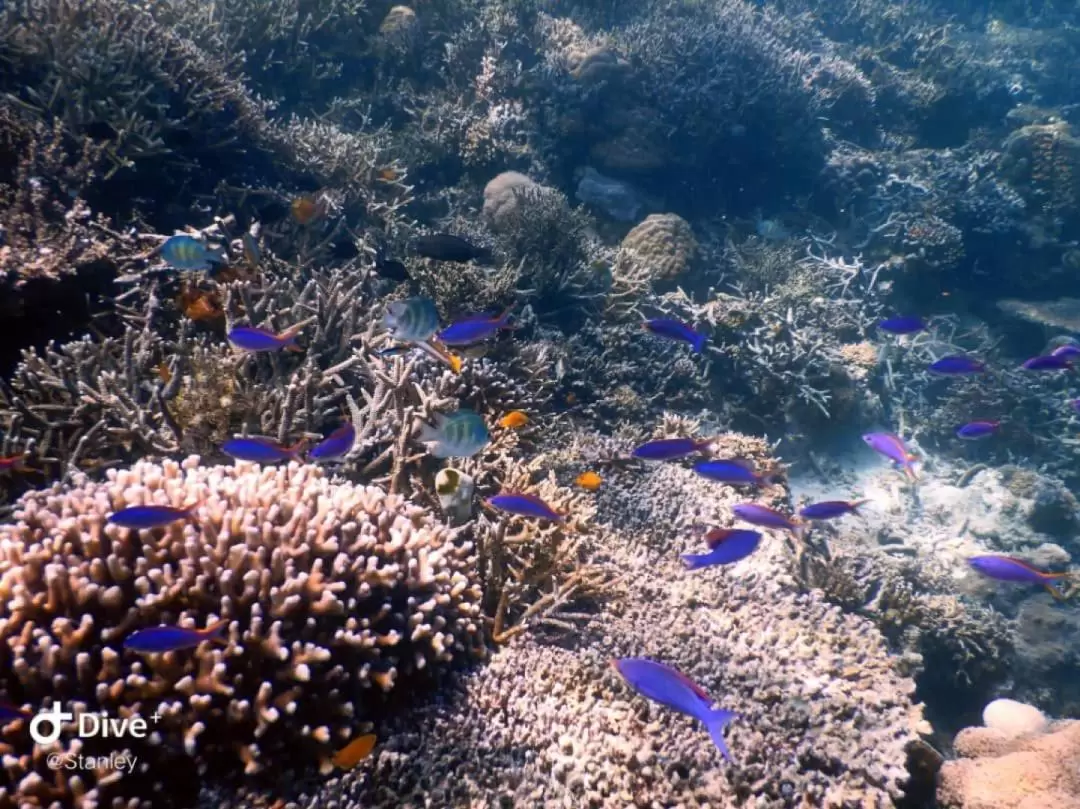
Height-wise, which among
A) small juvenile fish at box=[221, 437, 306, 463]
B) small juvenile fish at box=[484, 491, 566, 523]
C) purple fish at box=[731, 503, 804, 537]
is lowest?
purple fish at box=[731, 503, 804, 537]

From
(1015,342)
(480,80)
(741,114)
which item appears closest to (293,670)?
(480,80)

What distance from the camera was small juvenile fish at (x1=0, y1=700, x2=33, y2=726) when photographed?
1.93m

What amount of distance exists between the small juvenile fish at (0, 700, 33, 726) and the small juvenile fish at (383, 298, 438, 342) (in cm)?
219

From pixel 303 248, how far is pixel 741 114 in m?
7.30

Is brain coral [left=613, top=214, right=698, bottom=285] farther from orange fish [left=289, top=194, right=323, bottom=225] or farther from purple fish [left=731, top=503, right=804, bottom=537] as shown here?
purple fish [left=731, top=503, right=804, bottom=537]

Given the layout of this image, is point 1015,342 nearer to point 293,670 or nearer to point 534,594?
point 534,594

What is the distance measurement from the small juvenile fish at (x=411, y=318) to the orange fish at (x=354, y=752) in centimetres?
203

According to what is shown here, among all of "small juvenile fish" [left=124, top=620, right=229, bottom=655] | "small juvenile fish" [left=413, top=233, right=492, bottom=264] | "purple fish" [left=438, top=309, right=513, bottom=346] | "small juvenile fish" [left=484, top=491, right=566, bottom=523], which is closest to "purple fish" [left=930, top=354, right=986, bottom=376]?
"small juvenile fish" [left=413, top=233, right=492, bottom=264]

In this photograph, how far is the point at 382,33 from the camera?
9422 millimetres

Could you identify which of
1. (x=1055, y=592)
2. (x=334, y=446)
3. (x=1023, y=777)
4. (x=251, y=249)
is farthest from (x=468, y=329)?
(x=1055, y=592)

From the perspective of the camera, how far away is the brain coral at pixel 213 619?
2.07 meters

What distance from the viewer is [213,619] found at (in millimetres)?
2143

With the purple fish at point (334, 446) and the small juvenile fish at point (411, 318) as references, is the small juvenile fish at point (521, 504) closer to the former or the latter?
the purple fish at point (334, 446)

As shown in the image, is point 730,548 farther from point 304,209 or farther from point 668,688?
point 304,209
